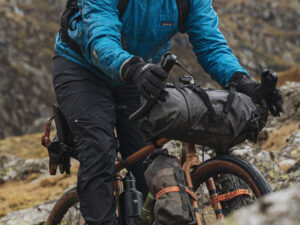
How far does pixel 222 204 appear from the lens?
3.71 metres

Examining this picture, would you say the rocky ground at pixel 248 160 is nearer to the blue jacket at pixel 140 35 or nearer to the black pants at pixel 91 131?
the black pants at pixel 91 131

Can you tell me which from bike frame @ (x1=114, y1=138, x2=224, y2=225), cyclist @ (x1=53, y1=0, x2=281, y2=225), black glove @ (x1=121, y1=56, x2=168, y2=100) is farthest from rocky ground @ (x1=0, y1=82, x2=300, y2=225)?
black glove @ (x1=121, y1=56, x2=168, y2=100)

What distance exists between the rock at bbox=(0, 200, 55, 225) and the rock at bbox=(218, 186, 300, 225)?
784 cm

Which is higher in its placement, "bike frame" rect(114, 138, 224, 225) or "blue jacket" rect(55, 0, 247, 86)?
"blue jacket" rect(55, 0, 247, 86)

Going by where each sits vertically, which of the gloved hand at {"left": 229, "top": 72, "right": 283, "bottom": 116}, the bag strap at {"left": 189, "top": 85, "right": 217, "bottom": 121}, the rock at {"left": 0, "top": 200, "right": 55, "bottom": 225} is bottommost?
the bag strap at {"left": 189, "top": 85, "right": 217, "bottom": 121}

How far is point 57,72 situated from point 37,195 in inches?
444

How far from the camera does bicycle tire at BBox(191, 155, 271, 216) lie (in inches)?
127

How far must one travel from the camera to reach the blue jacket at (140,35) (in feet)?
12.2

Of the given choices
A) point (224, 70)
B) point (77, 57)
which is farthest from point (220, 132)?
point (77, 57)

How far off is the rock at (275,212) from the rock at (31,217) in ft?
25.7

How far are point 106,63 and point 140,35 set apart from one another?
77 centimetres

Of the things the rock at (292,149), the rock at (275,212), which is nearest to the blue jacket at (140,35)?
the rock at (275,212)

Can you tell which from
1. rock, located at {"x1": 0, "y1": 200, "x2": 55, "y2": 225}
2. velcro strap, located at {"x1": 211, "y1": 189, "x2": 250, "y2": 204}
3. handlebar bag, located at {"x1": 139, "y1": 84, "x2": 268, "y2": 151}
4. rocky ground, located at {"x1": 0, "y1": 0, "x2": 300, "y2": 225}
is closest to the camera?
handlebar bag, located at {"x1": 139, "y1": 84, "x2": 268, "y2": 151}

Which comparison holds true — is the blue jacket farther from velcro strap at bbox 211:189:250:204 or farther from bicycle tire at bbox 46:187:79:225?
bicycle tire at bbox 46:187:79:225
